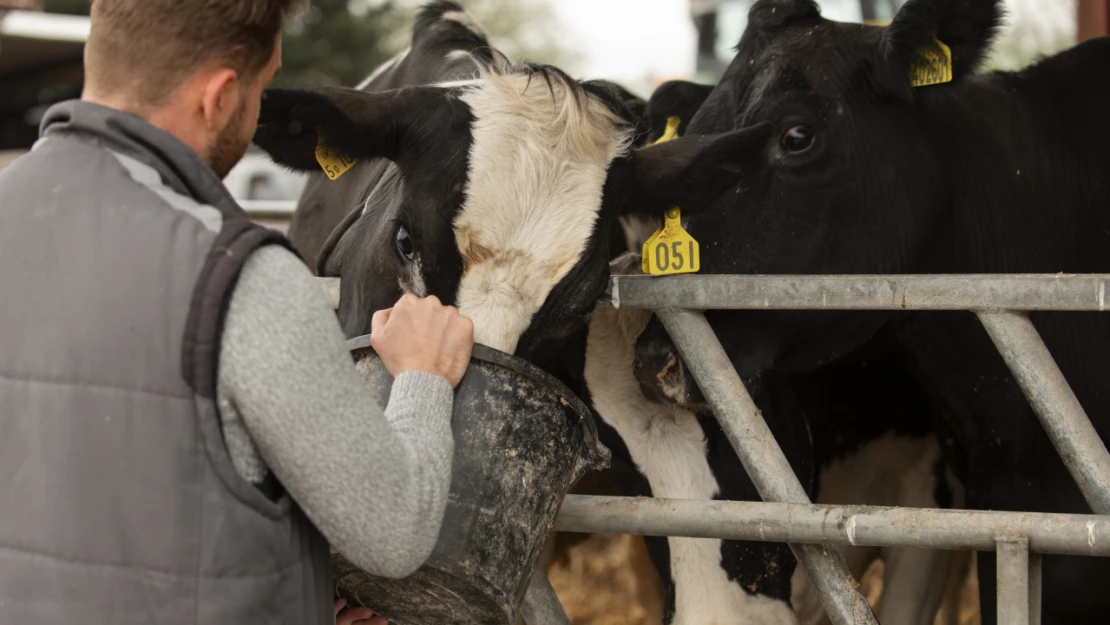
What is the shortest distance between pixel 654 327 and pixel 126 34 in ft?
5.21

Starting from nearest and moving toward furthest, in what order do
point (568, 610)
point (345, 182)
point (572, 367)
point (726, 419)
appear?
point (726, 419)
point (572, 367)
point (345, 182)
point (568, 610)

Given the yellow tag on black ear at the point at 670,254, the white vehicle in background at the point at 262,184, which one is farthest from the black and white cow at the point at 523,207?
the white vehicle in background at the point at 262,184

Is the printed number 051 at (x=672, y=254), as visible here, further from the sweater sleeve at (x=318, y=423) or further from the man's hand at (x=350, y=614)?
the sweater sleeve at (x=318, y=423)

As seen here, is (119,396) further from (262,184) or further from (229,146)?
(262,184)

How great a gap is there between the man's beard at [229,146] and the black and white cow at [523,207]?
69 cm

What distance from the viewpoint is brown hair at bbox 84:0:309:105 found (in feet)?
4.94

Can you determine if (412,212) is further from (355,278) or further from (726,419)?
(726,419)

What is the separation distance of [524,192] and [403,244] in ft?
0.98

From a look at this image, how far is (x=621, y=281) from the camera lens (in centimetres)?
255

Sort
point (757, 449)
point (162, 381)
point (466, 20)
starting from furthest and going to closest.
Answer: point (466, 20) → point (757, 449) → point (162, 381)

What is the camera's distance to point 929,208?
3.07m

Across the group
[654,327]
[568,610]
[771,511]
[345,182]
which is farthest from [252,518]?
[568,610]

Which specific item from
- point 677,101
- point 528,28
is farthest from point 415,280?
point 528,28

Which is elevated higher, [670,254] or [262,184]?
[670,254]
